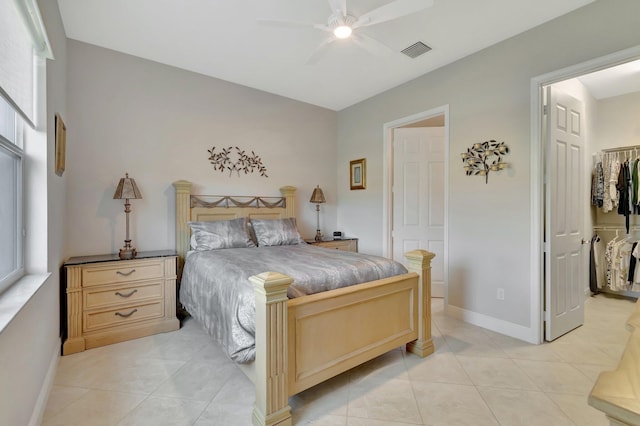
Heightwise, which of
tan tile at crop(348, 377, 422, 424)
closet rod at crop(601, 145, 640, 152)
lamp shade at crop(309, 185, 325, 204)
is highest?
closet rod at crop(601, 145, 640, 152)

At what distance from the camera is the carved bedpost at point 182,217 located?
3.35 m

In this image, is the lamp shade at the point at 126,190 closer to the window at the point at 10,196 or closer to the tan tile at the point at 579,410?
the window at the point at 10,196

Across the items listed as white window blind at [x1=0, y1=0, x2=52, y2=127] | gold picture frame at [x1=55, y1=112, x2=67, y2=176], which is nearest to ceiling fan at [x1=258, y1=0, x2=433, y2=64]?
white window blind at [x1=0, y1=0, x2=52, y2=127]

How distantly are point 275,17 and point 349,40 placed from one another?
2.32 ft

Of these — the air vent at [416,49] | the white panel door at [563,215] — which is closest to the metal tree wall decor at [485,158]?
the white panel door at [563,215]

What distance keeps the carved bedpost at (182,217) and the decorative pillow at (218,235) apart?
0.53 feet

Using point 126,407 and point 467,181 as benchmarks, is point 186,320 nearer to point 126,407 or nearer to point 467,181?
point 126,407

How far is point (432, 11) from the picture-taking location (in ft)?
7.82

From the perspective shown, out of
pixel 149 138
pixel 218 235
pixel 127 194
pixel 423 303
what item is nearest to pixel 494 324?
pixel 423 303

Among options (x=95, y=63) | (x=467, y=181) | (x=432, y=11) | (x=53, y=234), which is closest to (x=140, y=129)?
(x=95, y=63)

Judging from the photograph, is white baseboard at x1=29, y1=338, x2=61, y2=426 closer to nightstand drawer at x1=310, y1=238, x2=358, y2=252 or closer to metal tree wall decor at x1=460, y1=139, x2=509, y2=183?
nightstand drawer at x1=310, y1=238, x2=358, y2=252

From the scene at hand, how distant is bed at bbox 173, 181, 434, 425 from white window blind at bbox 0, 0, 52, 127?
1.47 metres

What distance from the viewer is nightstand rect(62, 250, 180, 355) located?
2498 mm

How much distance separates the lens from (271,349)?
158 cm
